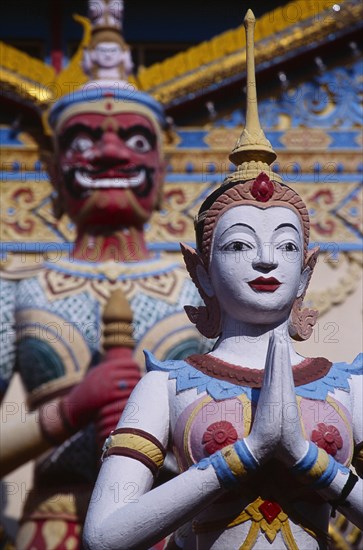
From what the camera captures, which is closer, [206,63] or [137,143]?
[137,143]

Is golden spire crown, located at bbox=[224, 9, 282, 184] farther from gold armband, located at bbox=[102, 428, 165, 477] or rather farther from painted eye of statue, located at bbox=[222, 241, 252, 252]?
gold armband, located at bbox=[102, 428, 165, 477]

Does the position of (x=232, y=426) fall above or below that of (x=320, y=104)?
below

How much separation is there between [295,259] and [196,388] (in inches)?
17.7

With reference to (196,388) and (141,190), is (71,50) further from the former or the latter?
(196,388)

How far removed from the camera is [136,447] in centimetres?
441

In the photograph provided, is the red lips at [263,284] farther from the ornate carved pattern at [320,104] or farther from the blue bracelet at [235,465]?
the ornate carved pattern at [320,104]

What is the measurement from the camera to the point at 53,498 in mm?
6395

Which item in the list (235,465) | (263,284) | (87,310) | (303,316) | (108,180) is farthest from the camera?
(108,180)

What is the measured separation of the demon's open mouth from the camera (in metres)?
6.67

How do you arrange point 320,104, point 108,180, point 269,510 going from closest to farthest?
point 269,510, point 108,180, point 320,104

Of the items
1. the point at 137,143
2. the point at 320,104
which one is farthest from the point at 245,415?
the point at 320,104

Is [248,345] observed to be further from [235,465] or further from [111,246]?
[111,246]

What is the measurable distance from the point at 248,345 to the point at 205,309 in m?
0.22

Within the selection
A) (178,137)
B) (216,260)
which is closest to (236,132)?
(178,137)
